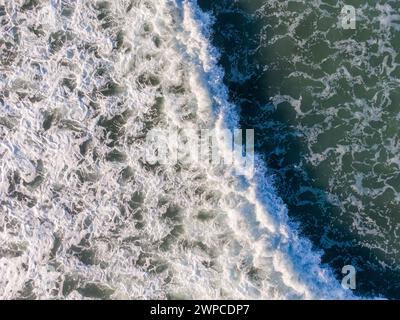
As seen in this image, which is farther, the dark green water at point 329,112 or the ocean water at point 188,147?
the dark green water at point 329,112

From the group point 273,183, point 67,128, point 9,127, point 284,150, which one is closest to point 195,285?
point 273,183

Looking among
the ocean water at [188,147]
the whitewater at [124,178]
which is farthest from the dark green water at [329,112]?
the whitewater at [124,178]

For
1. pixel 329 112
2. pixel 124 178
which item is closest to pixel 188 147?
pixel 124 178

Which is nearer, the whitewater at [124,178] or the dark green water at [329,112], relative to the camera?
the whitewater at [124,178]

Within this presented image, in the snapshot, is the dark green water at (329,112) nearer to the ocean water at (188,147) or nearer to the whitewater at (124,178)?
the ocean water at (188,147)

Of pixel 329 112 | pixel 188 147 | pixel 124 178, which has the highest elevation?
pixel 329 112

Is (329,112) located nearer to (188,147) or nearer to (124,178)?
(188,147)
